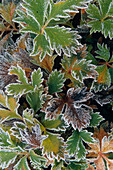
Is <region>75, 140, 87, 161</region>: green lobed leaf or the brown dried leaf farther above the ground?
the brown dried leaf

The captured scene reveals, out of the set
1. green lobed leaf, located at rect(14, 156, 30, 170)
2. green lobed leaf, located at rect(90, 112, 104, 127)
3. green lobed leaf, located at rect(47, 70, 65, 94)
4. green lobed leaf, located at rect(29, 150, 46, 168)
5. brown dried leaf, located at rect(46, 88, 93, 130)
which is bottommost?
green lobed leaf, located at rect(14, 156, 30, 170)

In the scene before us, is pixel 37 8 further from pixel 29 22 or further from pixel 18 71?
pixel 18 71

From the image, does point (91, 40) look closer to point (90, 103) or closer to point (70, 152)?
point (90, 103)

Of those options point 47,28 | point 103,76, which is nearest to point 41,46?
point 47,28

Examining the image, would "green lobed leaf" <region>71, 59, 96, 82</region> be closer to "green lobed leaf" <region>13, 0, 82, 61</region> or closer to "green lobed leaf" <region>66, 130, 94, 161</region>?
"green lobed leaf" <region>13, 0, 82, 61</region>

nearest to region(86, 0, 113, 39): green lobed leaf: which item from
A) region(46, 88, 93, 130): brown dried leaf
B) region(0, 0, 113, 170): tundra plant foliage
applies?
region(0, 0, 113, 170): tundra plant foliage

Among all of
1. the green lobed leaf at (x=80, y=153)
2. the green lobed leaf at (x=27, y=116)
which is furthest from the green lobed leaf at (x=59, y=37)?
the green lobed leaf at (x=80, y=153)

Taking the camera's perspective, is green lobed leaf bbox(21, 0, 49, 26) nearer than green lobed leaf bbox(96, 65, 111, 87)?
Yes

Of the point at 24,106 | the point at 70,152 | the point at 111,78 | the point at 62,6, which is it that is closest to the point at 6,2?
the point at 62,6
